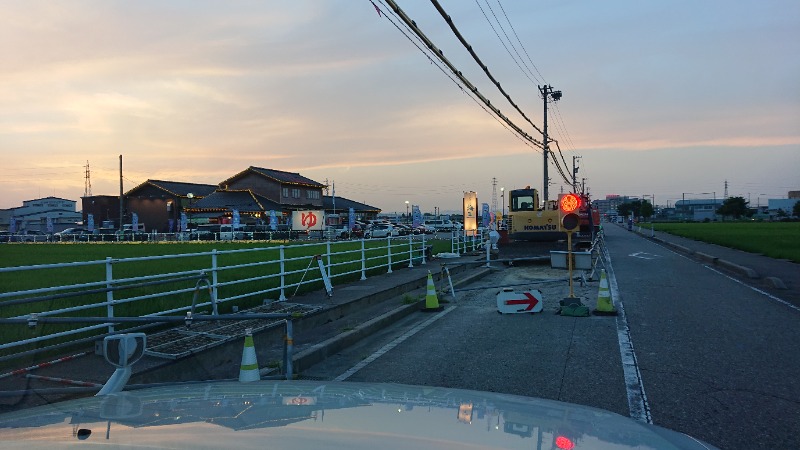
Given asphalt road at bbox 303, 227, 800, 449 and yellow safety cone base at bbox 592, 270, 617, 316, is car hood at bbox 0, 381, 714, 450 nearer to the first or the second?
asphalt road at bbox 303, 227, 800, 449

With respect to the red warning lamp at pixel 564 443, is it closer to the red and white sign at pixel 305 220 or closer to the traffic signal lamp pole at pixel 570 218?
the traffic signal lamp pole at pixel 570 218

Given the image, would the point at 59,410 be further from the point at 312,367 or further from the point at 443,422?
the point at 312,367

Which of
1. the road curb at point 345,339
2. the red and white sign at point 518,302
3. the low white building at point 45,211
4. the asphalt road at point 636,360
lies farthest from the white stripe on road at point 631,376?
the low white building at point 45,211

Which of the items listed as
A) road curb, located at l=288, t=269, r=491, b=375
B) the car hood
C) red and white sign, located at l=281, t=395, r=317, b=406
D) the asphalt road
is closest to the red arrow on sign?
the asphalt road

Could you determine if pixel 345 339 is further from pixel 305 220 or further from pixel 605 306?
pixel 305 220

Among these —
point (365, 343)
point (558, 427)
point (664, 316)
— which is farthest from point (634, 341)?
point (558, 427)

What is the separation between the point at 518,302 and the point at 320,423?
903 cm

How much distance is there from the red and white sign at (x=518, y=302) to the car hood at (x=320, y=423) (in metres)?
8.06

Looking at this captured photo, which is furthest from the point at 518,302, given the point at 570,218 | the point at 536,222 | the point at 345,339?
Answer: the point at 536,222

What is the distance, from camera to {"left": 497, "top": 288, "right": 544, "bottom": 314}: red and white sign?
36.1ft

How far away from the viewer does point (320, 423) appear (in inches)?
94.0

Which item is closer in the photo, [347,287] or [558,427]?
[558,427]

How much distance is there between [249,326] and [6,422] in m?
6.40

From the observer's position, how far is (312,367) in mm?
7371
